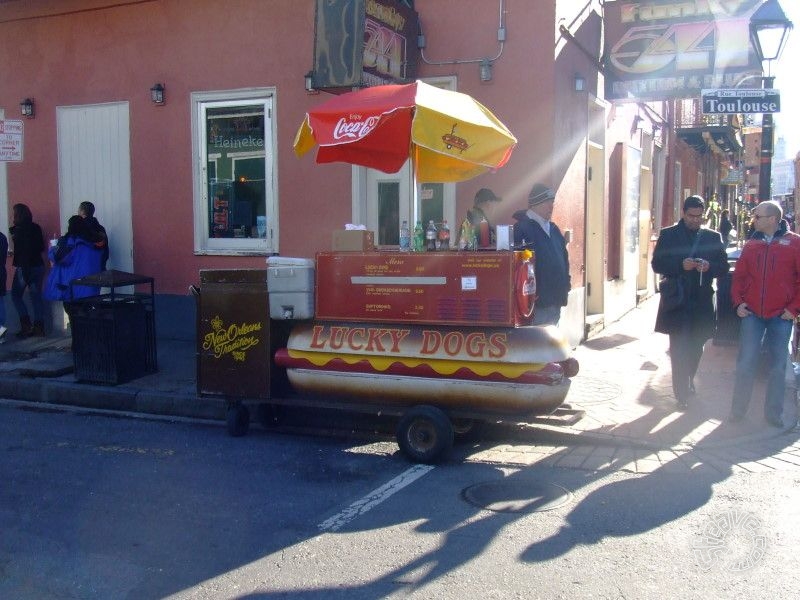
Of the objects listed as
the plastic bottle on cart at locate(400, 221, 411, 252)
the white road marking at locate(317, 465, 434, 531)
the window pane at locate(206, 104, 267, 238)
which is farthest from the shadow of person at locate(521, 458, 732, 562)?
the window pane at locate(206, 104, 267, 238)

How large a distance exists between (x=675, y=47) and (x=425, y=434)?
5978 millimetres

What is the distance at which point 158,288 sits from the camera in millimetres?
11008

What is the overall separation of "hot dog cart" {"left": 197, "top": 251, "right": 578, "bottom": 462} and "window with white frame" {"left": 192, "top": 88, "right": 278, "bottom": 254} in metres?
3.56

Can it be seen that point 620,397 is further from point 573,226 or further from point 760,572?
point 760,572

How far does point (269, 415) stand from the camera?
729cm

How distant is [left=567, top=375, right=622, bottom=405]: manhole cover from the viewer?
7820mm

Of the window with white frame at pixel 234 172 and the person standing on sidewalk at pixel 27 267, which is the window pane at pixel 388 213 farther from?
the person standing on sidewalk at pixel 27 267

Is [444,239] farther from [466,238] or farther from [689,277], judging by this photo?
[689,277]

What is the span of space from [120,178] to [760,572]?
31.0ft

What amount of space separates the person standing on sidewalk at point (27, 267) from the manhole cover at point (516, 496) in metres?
8.11

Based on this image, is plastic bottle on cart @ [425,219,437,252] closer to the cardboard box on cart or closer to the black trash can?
the cardboard box on cart

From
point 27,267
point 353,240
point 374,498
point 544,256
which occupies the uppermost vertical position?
point 353,240

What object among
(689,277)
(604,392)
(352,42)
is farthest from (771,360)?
(352,42)

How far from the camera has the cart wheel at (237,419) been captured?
23.1ft
